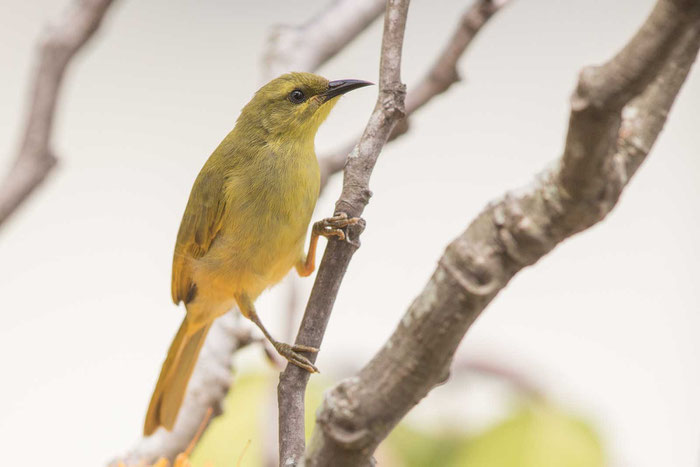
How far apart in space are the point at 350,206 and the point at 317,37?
1.10m

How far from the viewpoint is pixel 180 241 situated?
1806 millimetres

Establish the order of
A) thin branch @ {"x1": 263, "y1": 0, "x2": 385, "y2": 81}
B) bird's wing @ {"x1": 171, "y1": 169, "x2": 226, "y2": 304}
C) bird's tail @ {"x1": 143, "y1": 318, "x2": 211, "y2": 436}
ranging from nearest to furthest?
bird's tail @ {"x1": 143, "y1": 318, "x2": 211, "y2": 436}, bird's wing @ {"x1": 171, "y1": 169, "x2": 226, "y2": 304}, thin branch @ {"x1": 263, "y1": 0, "x2": 385, "y2": 81}

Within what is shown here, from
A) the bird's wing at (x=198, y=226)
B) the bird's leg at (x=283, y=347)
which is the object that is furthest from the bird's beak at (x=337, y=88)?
the bird's leg at (x=283, y=347)

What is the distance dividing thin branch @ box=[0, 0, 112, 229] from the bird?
35 centimetres

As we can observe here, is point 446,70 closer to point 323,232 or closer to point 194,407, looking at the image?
point 323,232

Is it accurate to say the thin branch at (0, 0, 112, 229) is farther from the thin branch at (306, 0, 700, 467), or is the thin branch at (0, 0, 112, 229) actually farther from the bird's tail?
the thin branch at (306, 0, 700, 467)

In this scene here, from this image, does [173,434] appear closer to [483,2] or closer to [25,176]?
[25,176]

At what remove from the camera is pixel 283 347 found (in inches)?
55.5

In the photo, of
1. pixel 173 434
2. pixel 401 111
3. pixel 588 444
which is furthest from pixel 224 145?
pixel 588 444

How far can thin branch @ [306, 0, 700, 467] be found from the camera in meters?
0.57

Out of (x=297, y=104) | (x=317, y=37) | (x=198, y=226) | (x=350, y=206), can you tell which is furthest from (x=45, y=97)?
(x=350, y=206)

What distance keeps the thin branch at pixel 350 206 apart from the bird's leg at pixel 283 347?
0.04ft

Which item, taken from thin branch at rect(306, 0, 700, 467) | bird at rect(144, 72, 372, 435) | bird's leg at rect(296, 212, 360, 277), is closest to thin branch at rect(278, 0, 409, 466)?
bird's leg at rect(296, 212, 360, 277)

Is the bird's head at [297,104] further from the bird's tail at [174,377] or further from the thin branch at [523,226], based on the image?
the thin branch at [523,226]
